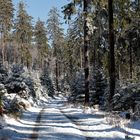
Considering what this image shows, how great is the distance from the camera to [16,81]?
34125 mm

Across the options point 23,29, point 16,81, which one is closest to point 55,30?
point 23,29

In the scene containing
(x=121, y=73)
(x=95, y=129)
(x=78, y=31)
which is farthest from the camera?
(x=78, y=31)

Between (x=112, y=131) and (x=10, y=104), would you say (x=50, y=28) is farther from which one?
(x=112, y=131)

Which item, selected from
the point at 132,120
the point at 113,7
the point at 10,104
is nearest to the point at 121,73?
the point at 113,7

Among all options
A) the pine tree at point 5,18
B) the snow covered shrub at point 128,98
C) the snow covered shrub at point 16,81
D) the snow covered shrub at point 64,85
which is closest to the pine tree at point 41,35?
the snow covered shrub at point 64,85

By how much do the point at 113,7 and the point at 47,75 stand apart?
141ft

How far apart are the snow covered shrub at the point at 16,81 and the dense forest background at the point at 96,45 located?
11.7 inches

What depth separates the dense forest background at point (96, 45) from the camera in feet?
86.1

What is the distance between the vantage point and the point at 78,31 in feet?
229

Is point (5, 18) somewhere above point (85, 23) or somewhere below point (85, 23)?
above

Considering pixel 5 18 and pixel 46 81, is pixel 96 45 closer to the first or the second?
pixel 46 81

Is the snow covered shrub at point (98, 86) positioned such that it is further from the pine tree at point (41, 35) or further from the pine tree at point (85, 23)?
the pine tree at point (41, 35)

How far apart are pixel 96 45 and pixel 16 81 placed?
25.0 m

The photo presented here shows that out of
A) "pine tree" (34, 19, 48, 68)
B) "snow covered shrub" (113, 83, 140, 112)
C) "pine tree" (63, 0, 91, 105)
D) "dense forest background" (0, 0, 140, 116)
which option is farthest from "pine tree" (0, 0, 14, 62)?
"snow covered shrub" (113, 83, 140, 112)
